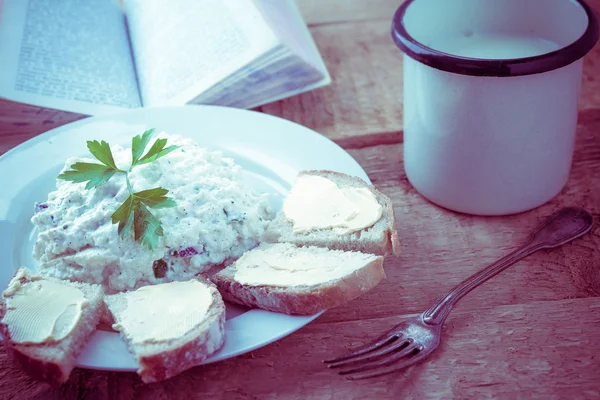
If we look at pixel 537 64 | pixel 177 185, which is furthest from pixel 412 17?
pixel 177 185

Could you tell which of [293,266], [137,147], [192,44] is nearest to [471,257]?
[293,266]

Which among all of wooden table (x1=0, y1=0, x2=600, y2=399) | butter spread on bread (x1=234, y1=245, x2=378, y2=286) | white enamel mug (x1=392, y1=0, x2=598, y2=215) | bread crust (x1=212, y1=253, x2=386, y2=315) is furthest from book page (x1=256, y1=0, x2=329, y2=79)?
bread crust (x1=212, y1=253, x2=386, y2=315)

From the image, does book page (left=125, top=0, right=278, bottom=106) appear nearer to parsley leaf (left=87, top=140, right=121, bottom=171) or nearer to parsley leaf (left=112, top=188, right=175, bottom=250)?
parsley leaf (left=87, top=140, right=121, bottom=171)

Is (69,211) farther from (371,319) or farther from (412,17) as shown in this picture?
(412,17)

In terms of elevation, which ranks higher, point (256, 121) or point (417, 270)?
point (256, 121)

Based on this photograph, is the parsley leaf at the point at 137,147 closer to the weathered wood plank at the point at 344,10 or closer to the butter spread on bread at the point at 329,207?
the butter spread on bread at the point at 329,207
